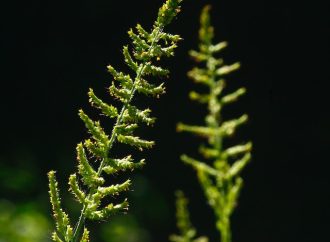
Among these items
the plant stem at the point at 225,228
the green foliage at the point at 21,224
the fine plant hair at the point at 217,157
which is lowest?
the plant stem at the point at 225,228

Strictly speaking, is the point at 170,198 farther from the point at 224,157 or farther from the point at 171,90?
the point at 224,157

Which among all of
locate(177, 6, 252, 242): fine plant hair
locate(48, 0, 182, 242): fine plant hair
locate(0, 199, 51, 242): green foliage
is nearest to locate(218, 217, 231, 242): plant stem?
locate(177, 6, 252, 242): fine plant hair

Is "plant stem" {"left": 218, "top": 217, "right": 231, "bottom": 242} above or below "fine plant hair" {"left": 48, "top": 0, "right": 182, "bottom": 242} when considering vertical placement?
below

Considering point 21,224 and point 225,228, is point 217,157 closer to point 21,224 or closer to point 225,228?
point 225,228

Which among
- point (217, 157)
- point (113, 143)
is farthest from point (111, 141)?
point (217, 157)

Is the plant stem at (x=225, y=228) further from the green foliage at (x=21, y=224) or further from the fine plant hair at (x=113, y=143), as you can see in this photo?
the green foliage at (x=21, y=224)

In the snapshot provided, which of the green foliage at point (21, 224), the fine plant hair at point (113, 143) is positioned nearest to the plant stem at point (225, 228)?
the fine plant hair at point (113, 143)

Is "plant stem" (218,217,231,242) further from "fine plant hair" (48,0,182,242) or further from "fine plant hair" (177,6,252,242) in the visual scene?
"fine plant hair" (48,0,182,242)

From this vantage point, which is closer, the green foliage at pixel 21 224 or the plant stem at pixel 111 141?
Result: the plant stem at pixel 111 141

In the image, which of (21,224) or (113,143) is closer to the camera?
(113,143)

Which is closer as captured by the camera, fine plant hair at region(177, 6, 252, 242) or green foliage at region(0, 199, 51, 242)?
fine plant hair at region(177, 6, 252, 242)

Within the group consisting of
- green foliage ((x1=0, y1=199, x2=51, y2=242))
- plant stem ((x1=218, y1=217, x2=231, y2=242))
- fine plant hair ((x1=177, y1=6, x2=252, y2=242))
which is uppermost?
green foliage ((x1=0, y1=199, x2=51, y2=242))
